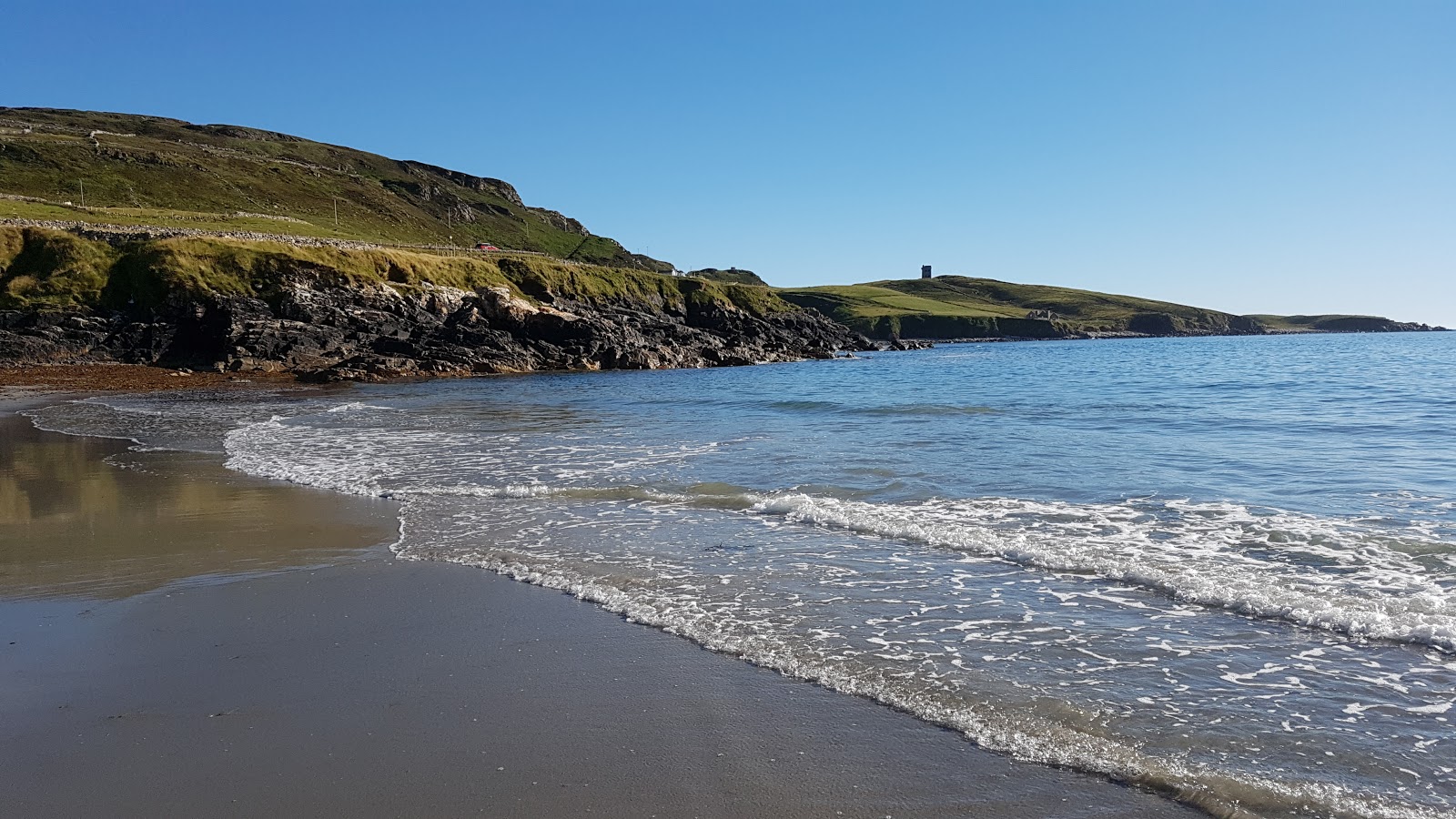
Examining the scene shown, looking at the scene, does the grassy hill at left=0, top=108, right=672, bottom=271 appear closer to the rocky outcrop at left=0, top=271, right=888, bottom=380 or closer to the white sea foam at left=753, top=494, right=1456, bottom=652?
the rocky outcrop at left=0, top=271, right=888, bottom=380

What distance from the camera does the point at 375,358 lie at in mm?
43844

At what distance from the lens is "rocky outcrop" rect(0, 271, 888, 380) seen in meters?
40.9

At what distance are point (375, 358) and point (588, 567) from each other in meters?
38.9

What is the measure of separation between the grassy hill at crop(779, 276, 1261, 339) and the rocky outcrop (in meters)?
71.2

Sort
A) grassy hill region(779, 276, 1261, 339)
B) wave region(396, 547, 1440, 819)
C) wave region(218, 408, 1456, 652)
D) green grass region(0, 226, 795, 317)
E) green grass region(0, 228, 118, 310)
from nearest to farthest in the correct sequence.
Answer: wave region(396, 547, 1440, 819) < wave region(218, 408, 1456, 652) < green grass region(0, 228, 118, 310) < green grass region(0, 226, 795, 317) < grassy hill region(779, 276, 1261, 339)

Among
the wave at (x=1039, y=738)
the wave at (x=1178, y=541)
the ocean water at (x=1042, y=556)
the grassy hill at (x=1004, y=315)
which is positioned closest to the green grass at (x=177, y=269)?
the ocean water at (x=1042, y=556)

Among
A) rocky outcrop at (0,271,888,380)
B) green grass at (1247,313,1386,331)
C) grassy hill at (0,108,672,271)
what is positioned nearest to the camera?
rocky outcrop at (0,271,888,380)

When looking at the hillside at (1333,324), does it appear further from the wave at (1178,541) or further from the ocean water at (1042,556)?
the wave at (1178,541)

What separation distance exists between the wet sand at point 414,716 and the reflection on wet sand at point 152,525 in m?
0.12

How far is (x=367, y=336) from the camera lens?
1906 inches

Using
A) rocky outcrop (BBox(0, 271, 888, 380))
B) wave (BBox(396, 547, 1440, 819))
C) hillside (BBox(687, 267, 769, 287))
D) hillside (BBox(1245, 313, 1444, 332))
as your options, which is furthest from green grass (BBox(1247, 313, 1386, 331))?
wave (BBox(396, 547, 1440, 819))

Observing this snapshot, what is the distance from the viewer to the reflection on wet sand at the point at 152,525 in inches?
343

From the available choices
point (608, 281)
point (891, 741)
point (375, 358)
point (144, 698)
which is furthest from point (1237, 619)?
point (608, 281)

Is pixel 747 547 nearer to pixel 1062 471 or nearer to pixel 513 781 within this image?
pixel 513 781
